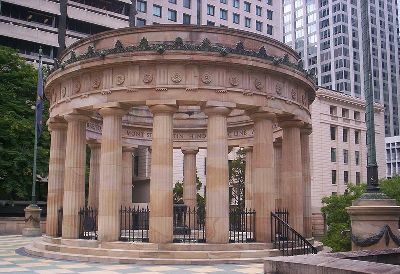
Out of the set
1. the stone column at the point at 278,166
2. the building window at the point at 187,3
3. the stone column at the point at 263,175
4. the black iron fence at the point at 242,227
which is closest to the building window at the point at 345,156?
the building window at the point at 187,3

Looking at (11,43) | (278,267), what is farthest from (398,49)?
(278,267)

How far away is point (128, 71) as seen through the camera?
21469 millimetres

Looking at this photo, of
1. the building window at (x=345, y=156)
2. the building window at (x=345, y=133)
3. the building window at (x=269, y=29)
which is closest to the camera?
the building window at (x=345, y=133)

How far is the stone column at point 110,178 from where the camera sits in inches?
826

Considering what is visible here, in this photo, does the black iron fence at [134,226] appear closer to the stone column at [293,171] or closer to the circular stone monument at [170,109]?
the circular stone monument at [170,109]

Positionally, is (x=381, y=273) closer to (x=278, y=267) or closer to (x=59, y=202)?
(x=278, y=267)

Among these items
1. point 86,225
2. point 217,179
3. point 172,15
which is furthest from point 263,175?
point 172,15

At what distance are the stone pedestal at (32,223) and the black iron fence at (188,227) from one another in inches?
500

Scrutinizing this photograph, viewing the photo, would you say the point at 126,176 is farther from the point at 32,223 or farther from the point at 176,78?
the point at 176,78

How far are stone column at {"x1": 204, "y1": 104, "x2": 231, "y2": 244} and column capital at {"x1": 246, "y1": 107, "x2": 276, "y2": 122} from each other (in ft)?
5.21

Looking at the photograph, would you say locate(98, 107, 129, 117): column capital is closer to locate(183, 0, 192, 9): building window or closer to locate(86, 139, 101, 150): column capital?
locate(86, 139, 101, 150): column capital

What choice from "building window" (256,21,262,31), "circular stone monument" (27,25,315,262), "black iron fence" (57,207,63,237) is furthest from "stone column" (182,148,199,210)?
"building window" (256,21,262,31)

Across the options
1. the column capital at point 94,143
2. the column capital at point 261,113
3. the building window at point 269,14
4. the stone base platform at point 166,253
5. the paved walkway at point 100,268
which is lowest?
the paved walkway at point 100,268

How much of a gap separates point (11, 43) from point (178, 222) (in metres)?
46.0
